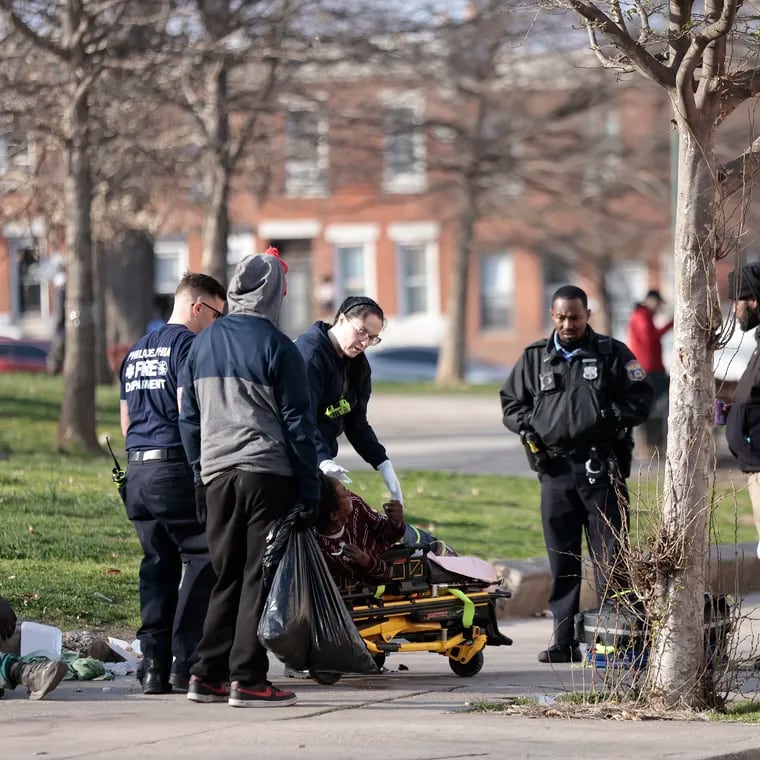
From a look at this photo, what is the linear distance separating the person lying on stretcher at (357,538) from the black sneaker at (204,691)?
834 mm

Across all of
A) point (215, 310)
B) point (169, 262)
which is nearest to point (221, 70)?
point (215, 310)

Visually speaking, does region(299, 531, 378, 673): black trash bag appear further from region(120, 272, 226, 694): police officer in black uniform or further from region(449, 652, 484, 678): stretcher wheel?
region(449, 652, 484, 678): stretcher wheel

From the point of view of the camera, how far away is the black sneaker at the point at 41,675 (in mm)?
6895

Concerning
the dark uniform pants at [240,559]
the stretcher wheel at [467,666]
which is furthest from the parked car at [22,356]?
the dark uniform pants at [240,559]

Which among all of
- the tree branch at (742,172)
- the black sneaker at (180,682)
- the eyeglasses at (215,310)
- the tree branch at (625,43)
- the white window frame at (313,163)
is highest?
the white window frame at (313,163)

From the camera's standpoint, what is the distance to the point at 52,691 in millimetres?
7172

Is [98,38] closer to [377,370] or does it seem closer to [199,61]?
[199,61]

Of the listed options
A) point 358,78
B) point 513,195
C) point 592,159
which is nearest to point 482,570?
point 358,78

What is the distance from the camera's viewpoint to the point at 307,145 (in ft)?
83.2

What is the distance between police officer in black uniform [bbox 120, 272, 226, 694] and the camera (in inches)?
283

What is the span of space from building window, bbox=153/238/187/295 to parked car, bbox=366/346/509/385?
6.78 m

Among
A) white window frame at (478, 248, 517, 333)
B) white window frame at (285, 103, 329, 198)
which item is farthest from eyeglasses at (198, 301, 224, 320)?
white window frame at (478, 248, 517, 333)

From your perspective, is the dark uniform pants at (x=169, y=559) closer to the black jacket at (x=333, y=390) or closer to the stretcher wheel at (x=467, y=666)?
the black jacket at (x=333, y=390)

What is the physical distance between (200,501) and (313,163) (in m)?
22.5
